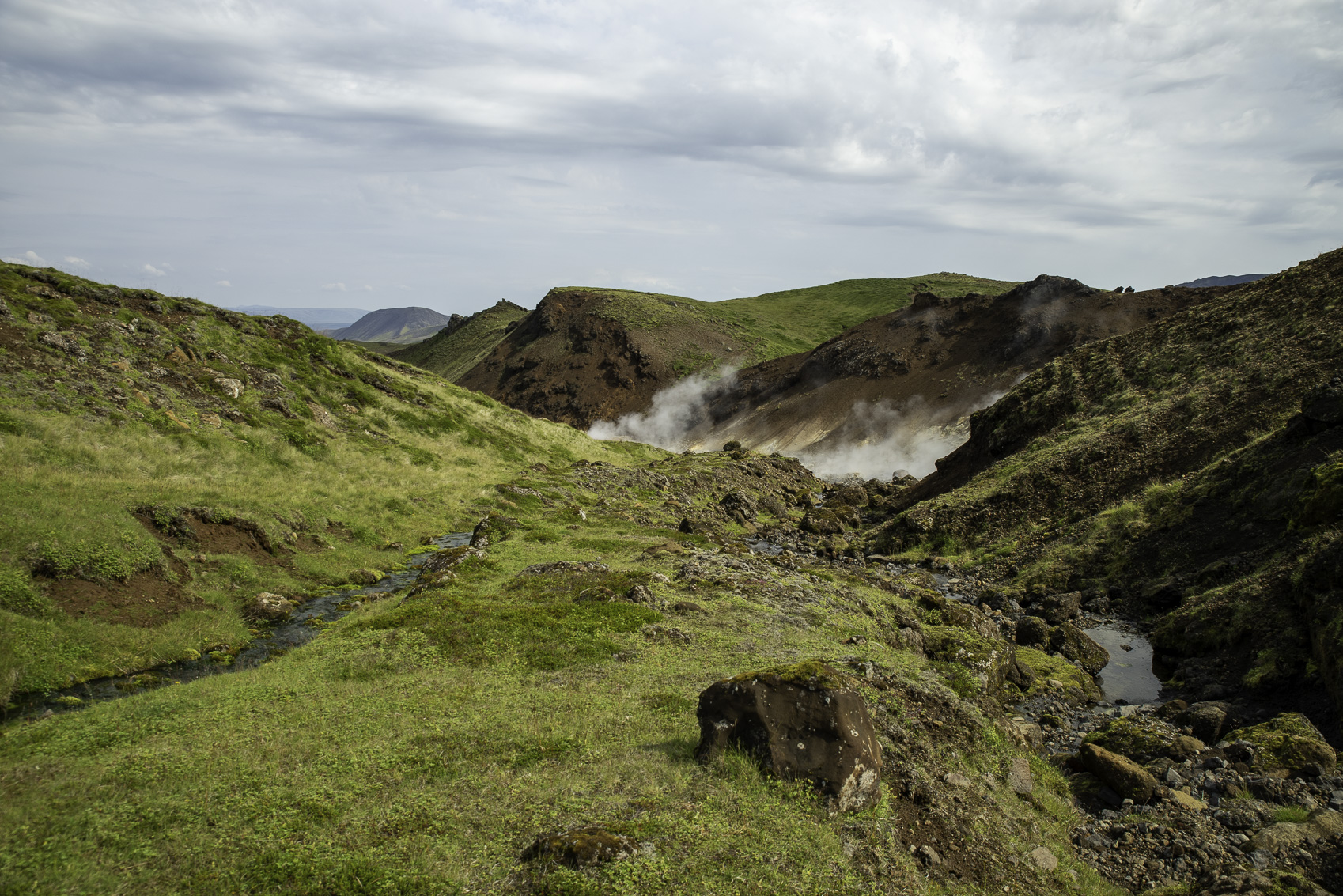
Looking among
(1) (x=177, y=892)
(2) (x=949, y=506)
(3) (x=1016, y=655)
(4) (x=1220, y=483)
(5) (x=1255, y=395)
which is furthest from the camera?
(2) (x=949, y=506)

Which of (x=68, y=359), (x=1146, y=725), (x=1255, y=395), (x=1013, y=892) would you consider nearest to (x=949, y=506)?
(x=1255, y=395)

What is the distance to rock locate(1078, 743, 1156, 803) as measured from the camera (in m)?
16.9

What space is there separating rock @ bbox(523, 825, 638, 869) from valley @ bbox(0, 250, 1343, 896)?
61mm

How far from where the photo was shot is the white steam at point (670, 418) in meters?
126

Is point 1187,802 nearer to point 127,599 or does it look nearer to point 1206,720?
point 1206,720

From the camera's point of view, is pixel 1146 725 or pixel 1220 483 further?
pixel 1220 483

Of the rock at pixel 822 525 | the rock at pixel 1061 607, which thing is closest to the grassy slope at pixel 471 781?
the rock at pixel 1061 607

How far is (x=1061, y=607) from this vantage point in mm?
32906

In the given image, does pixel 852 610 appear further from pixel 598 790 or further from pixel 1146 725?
pixel 598 790

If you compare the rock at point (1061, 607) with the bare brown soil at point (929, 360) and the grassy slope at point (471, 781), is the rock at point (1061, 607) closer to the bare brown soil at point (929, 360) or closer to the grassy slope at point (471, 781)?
the grassy slope at point (471, 781)

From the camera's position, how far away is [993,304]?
109 metres

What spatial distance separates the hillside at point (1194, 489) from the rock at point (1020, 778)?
36.3ft

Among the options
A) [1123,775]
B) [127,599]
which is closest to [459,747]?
[1123,775]

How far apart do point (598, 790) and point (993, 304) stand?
114 meters
